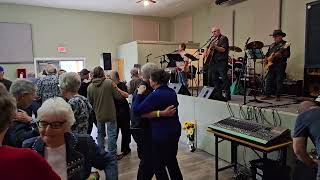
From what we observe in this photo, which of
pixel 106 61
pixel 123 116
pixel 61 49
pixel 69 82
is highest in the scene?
pixel 61 49

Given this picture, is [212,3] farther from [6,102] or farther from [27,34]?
[6,102]

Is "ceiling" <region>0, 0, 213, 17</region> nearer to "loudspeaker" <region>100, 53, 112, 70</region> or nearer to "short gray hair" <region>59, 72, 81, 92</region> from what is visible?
"loudspeaker" <region>100, 53, 112, 70</region>

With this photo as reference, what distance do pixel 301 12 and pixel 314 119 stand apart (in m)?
5.41

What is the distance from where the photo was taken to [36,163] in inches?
31.4

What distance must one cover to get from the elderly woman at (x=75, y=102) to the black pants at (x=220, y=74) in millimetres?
2920

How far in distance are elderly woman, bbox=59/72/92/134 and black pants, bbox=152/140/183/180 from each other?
0.67 metres

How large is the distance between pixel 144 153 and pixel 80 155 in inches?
46.6

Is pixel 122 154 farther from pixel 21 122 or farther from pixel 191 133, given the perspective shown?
pixel 21 122

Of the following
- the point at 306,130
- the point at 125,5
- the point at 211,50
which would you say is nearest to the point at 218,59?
the point at 211,50

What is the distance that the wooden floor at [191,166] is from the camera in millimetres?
3277

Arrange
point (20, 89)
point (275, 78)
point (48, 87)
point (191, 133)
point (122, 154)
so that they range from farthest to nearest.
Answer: point (275, 78), point (191, 133), point (122, 154), point (48, 87), point (20, 89)

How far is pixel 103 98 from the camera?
3506 mm

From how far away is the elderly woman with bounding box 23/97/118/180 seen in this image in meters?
1.31

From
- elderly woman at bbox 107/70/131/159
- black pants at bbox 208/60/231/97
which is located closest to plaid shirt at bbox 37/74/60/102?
elderly woman at bbox 107/70/131/159
